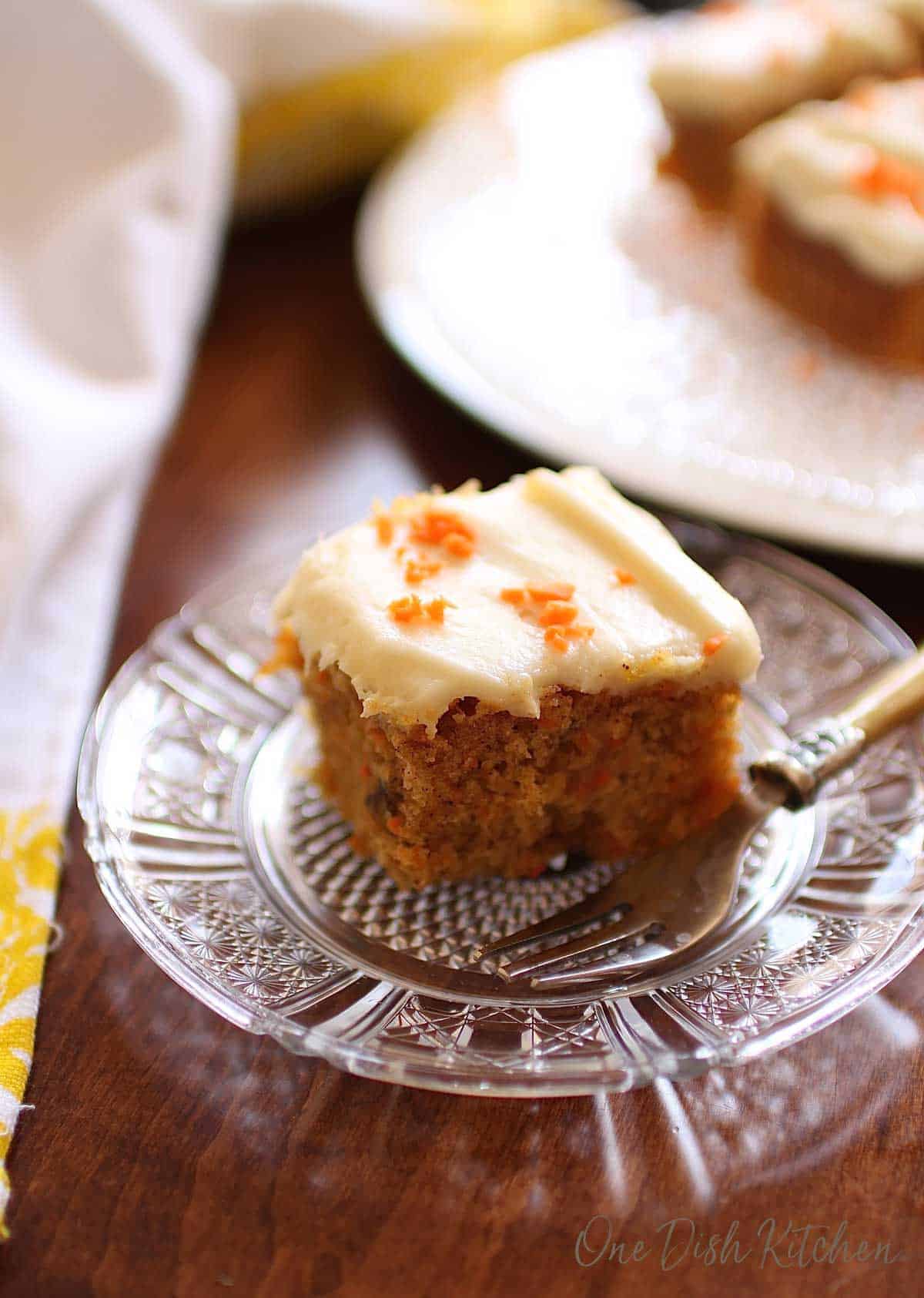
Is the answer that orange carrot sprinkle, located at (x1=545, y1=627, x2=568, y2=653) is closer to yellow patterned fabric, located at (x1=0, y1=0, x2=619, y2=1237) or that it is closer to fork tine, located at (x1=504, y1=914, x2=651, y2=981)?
fork tine, located at (x1=504, y1=914, x2=651, y2=981)

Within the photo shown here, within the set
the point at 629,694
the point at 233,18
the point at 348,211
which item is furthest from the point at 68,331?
the point at 629,694

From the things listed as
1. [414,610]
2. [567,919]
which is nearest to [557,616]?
[414,610]

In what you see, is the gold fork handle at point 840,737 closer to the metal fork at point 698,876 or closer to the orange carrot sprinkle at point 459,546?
the metal fork at point 698,876

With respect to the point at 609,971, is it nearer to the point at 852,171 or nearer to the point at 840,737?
the point at 840,737

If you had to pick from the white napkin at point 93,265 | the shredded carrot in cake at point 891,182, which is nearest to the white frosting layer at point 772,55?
the shredded carrot in cake at point 891,182

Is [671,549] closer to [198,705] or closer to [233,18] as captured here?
[198,705]

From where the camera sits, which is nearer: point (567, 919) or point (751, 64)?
point (567, 919)
